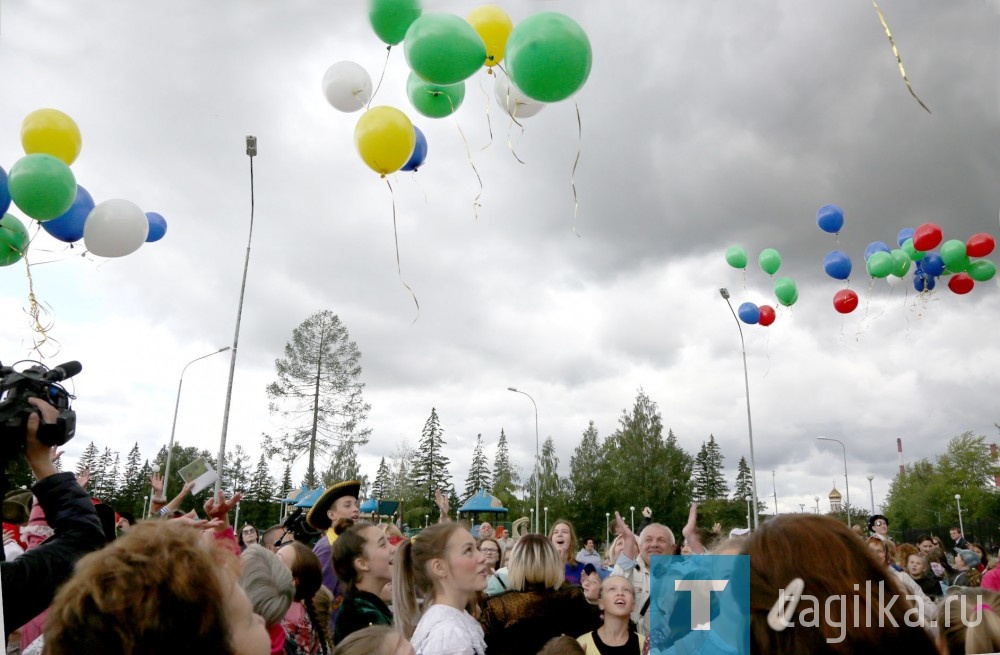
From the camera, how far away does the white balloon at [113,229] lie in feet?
16.2

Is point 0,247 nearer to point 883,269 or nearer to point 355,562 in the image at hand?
point 355,562

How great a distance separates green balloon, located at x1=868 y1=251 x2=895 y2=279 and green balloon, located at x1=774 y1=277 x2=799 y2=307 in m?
1.04

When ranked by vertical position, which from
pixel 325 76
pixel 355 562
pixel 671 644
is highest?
pixel 325 76

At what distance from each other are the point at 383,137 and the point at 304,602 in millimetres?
3006

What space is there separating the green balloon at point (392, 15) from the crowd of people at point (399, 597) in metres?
3.21

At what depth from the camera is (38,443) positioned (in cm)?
207

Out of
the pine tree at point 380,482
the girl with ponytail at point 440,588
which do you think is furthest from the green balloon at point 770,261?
the pine tree at point 380,482

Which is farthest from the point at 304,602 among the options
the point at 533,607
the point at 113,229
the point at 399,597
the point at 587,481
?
the point at 587,481

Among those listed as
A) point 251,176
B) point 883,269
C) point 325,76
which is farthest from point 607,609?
point 251,176

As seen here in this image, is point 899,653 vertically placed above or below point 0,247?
below

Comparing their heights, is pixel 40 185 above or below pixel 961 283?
below

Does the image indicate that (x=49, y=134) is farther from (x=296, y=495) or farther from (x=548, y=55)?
(x=296, y=495)

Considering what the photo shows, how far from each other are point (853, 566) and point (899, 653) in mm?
179

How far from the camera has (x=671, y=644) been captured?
4039 millimetres
